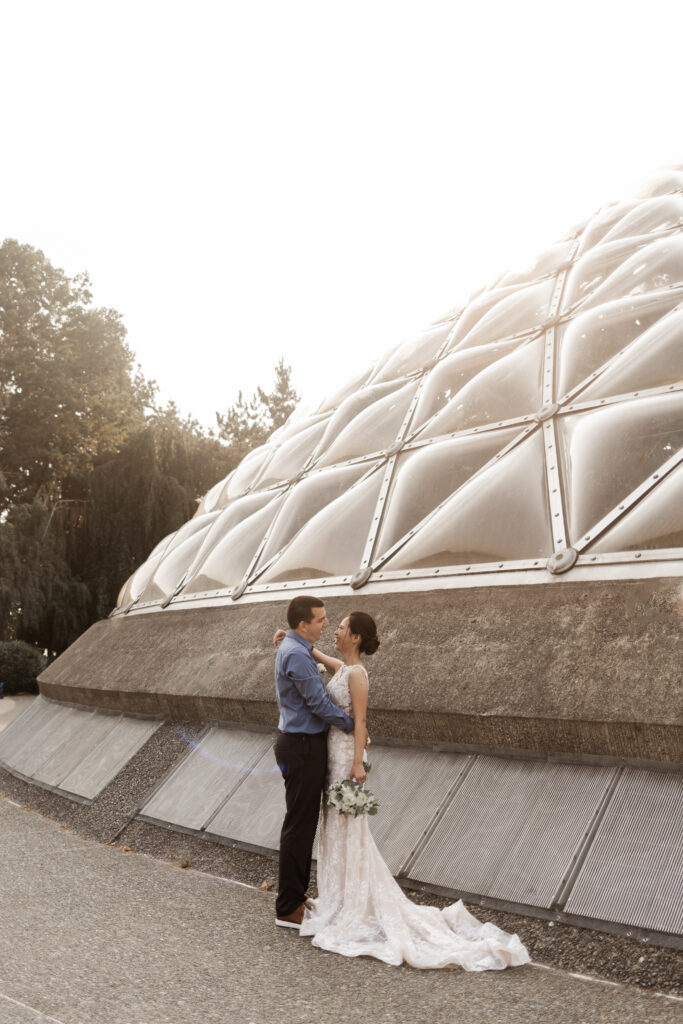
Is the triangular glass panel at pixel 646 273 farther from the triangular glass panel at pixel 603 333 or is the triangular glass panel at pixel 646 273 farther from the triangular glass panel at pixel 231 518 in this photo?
the triangular glass panel at pixel 231 518

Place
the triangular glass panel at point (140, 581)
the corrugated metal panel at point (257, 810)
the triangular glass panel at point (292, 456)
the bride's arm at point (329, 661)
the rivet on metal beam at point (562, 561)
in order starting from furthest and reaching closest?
the triangular glass panel at point (140, 581), the triangular glass panel at point (292, 456), the rivet on metal beam at point (562, 561), the corrugated metal panel at point (257, 810), the bride's arm at point (329, 661)

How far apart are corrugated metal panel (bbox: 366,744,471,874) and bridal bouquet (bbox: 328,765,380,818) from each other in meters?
0.59

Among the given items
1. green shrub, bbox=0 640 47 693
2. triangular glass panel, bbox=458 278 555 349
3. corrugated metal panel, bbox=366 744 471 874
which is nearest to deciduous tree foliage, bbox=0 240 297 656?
green shrub, bbox=0 640 47 693

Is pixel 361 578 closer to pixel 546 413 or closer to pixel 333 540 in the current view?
pixel 333 540

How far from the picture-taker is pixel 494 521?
7152 mm

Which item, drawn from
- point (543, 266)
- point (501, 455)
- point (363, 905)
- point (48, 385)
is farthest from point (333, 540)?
point (48, 385)

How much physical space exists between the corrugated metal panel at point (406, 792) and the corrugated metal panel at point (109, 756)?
2974mm

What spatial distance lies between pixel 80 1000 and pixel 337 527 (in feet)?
17.7

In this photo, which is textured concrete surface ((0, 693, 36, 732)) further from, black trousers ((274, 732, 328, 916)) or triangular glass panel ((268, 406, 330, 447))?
black trousers ((274, 732, 328, 916))

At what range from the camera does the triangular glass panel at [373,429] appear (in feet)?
32.9

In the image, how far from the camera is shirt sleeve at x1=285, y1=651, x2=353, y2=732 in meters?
4.93

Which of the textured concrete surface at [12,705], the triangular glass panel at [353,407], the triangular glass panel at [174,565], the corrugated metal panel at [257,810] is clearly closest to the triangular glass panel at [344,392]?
the triangular glass panel at [353,407]

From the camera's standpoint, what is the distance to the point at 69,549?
27.8 metres

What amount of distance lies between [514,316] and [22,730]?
25.2 ft
